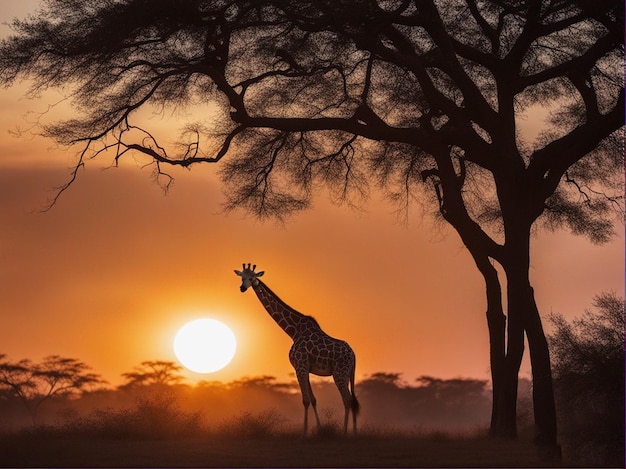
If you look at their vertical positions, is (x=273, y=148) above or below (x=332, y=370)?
above

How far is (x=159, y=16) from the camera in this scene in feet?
61.8

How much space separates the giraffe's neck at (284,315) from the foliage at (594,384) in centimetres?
456

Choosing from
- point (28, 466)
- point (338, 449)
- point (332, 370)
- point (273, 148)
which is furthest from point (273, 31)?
point (28, 466)

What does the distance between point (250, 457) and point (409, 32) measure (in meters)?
9.73

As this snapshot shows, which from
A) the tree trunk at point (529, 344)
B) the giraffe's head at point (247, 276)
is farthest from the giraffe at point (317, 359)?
the tree trunk at point (529, 344)

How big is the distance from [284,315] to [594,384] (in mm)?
5799

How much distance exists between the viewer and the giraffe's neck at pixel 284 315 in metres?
20.2

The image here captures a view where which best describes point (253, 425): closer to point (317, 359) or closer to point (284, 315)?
point (317, 359)

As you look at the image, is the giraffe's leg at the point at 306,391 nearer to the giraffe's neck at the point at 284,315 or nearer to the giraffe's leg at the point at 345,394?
the giraffe's leg at the point at 345,394

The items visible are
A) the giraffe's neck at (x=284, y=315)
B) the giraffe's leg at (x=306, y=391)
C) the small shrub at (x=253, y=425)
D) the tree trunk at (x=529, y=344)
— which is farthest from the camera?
the giraffe's neck at (x=284, y=315)

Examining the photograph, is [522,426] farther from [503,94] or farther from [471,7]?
[471,7]

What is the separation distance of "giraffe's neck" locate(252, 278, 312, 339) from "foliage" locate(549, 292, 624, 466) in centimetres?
456

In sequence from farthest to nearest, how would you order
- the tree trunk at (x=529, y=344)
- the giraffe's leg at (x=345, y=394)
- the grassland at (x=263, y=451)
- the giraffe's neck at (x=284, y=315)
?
1. the giraffe's neck at (x=284, y=315)
2. the giraffe's leg at (x=345, y=394)
3. the tree trunk at (x=529, y=344)
4. the grassland at (x=263, y=451)

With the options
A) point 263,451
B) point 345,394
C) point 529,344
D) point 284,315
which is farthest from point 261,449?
point 529,344
